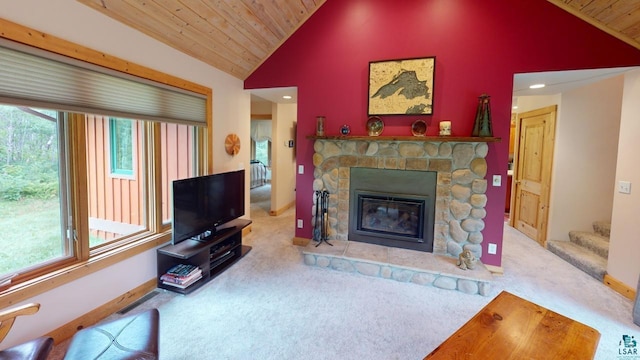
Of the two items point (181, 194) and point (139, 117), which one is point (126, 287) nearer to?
point (181, 194)

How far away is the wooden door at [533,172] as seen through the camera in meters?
4.09

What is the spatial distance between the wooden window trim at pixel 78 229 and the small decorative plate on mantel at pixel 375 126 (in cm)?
222

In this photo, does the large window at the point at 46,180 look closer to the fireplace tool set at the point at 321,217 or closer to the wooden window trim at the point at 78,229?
the wooden window trim at the point at 78,229

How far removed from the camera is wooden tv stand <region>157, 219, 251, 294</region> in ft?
8.77

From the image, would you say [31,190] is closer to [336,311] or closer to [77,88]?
[77,88]

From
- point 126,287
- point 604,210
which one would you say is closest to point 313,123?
point 126,287

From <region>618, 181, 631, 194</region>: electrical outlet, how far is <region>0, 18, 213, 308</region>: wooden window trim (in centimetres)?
474

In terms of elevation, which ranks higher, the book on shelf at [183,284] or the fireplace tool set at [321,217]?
the fireplace tool set at [321,217]

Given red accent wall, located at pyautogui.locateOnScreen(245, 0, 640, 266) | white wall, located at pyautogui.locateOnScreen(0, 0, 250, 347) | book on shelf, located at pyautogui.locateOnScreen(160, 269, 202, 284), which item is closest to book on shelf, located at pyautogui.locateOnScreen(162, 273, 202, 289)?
book on shelf, located at pyautogui.locateOnScreen(160, 269, 202, 284)

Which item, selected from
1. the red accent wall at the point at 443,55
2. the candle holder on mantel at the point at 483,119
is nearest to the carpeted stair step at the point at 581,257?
the red accent wall at the point at 443,55

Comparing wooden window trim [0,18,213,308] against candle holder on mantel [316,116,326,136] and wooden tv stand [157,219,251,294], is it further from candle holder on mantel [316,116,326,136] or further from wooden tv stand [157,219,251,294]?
candle holder on mantel [316,116,326,136]

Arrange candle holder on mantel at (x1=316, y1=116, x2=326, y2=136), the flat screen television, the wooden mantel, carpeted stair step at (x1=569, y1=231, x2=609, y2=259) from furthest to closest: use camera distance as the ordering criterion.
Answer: candle holder on mantel at (x1=316, y1=116, x2=326, y2=136)
carpeted stair step at (x1=569, y1=231, x2=609, y2=259)
the wooden mantel
the flat screen television

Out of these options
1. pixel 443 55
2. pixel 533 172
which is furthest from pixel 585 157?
pixel 443 55

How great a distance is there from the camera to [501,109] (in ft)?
10.1
